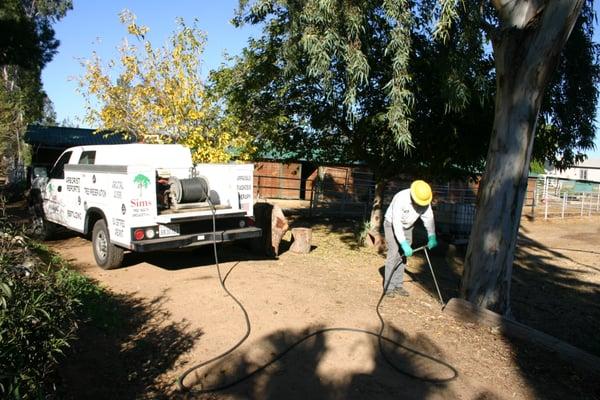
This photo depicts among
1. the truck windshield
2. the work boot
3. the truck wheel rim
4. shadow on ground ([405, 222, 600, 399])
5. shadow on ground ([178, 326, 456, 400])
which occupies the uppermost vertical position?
the truck windshield

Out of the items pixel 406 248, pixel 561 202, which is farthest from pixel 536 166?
pixel 406 248

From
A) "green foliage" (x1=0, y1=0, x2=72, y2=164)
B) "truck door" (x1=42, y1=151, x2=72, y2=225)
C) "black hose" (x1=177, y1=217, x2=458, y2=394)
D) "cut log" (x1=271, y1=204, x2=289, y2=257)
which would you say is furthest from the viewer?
"green foliage" (x1=0, y1=0, x2=72, y2=164)

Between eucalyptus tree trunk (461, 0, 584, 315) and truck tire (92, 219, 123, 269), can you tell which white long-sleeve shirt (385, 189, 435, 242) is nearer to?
eucalyptus tree trunk (461, 0, 584, 315)

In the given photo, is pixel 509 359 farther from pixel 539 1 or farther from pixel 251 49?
pixel 251 49

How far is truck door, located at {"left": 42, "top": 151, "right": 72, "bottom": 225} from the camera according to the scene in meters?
9.23

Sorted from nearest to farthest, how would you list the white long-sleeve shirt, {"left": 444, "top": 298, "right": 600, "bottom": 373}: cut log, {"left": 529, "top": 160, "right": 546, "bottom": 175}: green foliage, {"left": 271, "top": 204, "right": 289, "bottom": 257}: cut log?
{"left": 444, "top": 298, "right": 600, "bottom": 373}: cut log
the white long-sleeve shirt
{"left": 271, "top": 204, "right": 289, "bottom": 257}: cut log
{"left": 529, "top": 160, "right": 546, "bottom": 175}: green foliage

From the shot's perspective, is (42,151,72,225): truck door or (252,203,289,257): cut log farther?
(252,203,289,257): cut log

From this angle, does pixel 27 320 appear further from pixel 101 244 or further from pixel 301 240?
pixel 301 240

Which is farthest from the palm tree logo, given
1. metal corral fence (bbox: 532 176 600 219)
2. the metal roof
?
metal corral fence (bbox: 532 176 600 219)

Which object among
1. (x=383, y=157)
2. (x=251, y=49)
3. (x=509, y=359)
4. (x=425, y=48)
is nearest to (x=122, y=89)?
(x=251, y=49)

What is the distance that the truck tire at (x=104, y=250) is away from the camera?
25.0ft

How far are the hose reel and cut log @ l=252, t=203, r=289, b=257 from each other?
2092 millimetres

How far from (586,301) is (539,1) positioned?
5.41 meters

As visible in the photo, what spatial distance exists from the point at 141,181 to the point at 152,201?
311mm
